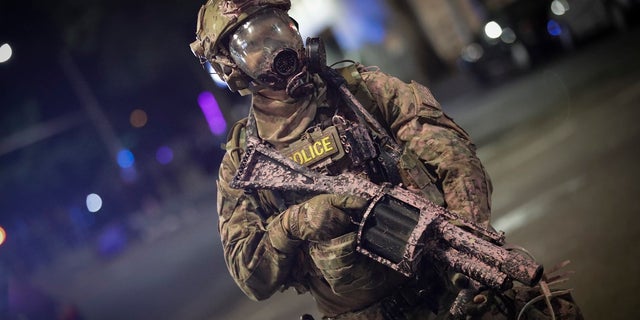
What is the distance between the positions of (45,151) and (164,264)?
10.3 metres

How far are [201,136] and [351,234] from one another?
2654 cm

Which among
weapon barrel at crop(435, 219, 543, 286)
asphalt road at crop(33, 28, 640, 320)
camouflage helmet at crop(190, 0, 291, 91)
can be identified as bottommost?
asphalt road at crop(33, 28, 640, 320)

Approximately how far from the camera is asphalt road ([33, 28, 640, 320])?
505 cm

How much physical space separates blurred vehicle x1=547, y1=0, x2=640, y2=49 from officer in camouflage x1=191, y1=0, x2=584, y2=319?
14.3 meters

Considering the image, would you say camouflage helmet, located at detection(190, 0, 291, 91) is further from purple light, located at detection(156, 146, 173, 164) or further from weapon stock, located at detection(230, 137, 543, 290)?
purple light, located at detection(156, 146, 173, 164)

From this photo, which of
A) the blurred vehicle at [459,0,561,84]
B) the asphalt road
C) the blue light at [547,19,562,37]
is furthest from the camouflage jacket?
the blue light at [547,19,562,37]

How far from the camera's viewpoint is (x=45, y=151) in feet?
70.2

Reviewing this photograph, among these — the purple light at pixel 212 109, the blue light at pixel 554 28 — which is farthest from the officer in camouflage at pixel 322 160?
the purple light at pixel 212 109

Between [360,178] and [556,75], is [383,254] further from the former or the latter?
[556,75]

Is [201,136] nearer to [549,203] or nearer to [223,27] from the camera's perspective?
[549,203]

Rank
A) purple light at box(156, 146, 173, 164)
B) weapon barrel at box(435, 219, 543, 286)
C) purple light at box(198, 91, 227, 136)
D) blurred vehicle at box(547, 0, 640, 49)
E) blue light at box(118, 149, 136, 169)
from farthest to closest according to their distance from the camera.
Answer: purple light at box(156, 146, 173, 164) < blue light at box(118, 149, 136, 169) < purple light at box(198, 91, 227, 136) < blurred vehicle at box(547, 0, 640, 49) < weapon barrel at box(435, 219, 543, 286)

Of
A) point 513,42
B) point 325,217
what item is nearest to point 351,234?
point 325,217

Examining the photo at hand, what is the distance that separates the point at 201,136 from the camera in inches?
1108

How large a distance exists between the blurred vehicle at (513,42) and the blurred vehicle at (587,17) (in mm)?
305
